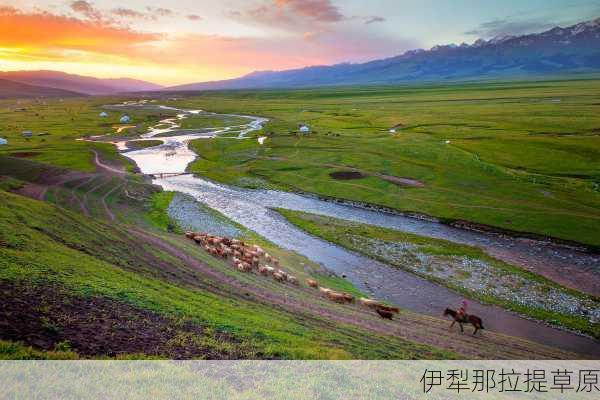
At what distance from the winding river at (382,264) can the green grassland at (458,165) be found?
4441mm

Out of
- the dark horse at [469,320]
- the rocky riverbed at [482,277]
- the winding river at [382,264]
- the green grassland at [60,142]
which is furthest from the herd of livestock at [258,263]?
the green grassland at [60,142]

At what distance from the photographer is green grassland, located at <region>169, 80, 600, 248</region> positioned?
217 ft

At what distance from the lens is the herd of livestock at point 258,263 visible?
36438mm

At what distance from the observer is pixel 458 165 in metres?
95.2

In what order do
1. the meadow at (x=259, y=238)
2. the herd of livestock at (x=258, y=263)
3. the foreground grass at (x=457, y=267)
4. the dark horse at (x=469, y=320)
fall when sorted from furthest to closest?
the foreground grass at (x=457, y=267) < the herd of livestock at (x=258, y=263) < the dark horse at (x=469, y=320) < the meadow at (x=259, y=238)

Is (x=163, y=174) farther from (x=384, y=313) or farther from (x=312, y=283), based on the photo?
(x=384, y=313)

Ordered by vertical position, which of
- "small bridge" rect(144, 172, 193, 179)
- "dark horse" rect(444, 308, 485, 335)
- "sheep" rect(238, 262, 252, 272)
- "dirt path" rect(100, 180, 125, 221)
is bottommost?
"dark horse" rect(444, 308, 485, 335)

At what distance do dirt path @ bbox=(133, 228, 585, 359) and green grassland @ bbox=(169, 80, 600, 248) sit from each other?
3221 cm

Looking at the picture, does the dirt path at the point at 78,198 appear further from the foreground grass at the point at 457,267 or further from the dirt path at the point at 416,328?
the foreground grass at the point at 457,267

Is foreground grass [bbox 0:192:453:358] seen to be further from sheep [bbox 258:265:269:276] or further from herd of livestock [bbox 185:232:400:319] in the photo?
sheep [bbox 258:265:269:276]

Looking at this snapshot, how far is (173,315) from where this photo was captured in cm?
2331

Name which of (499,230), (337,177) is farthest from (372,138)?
(499,230)

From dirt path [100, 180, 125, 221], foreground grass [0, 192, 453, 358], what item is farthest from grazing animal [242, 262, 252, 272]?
dirt path [100, 180, 125, 221]

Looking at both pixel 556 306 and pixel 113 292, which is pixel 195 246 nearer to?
pixel 113 292
